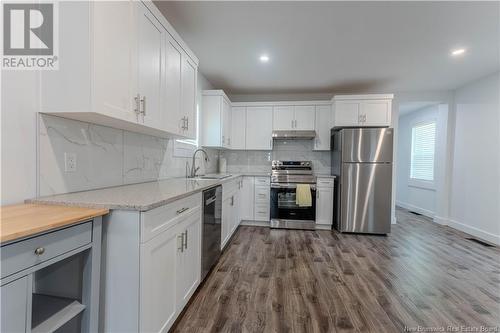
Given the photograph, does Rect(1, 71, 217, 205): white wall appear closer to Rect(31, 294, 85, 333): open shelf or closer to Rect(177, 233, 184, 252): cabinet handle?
Rect(31, 294, 85, 333): open shelf

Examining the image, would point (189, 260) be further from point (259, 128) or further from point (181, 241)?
point (259, 128)

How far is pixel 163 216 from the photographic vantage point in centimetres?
138

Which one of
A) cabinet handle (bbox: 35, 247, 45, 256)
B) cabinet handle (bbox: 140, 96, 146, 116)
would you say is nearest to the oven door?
cabinet handle (bbox: 140, 96, 146, 116)

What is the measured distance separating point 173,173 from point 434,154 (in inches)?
206

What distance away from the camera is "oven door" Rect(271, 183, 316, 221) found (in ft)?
13.1

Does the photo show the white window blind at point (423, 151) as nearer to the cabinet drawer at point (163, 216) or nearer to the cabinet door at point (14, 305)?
the cabinet drawer at point (163, 216)

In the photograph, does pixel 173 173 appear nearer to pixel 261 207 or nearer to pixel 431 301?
pixel 261 207

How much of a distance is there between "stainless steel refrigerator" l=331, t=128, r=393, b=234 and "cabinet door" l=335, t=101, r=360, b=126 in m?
0.23

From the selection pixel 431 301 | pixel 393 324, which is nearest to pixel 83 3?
pixel 393 324

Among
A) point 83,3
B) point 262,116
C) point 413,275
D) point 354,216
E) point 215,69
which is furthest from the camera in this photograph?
point 262,116

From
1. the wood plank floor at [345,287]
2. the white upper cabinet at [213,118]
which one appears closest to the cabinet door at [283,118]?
the white upper cabinet at [213,118]

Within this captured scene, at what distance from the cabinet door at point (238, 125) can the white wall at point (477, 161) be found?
3.87 m

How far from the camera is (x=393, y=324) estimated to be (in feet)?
5.58

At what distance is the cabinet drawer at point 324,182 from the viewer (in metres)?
4.05
